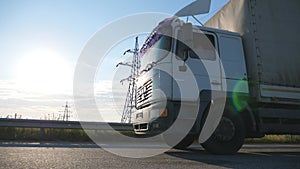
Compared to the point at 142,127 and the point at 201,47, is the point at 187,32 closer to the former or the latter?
the point at 201,47

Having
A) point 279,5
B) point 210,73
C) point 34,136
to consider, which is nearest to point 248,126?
point 210,73

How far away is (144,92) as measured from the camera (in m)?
6.29

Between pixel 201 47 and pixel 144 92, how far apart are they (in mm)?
1599

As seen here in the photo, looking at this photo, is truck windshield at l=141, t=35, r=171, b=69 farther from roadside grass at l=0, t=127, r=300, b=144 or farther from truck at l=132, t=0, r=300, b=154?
roadside grass at l=0, t=127, r=300, b=144

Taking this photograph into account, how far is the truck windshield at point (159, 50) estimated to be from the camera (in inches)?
233

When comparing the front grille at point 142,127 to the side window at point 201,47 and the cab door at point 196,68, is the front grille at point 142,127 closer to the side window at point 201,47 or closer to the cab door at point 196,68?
the cab door at point 196,68

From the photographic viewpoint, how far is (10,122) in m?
9.62

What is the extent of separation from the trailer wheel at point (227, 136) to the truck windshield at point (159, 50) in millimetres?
1814

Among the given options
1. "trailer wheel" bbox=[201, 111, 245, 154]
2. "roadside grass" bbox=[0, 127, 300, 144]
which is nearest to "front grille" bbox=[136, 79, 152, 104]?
"trailer wheel" bbox=[201, 111, 245, 154]

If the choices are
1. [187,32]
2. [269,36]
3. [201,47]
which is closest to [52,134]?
[201,47]

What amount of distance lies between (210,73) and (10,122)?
7265 millimetres

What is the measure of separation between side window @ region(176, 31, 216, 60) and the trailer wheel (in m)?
1.31

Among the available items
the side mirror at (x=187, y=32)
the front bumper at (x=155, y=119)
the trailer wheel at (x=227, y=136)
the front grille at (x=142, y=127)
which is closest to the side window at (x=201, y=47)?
the side mirror at (x=187, y=32)

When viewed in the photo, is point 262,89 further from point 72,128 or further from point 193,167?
point 72,128
